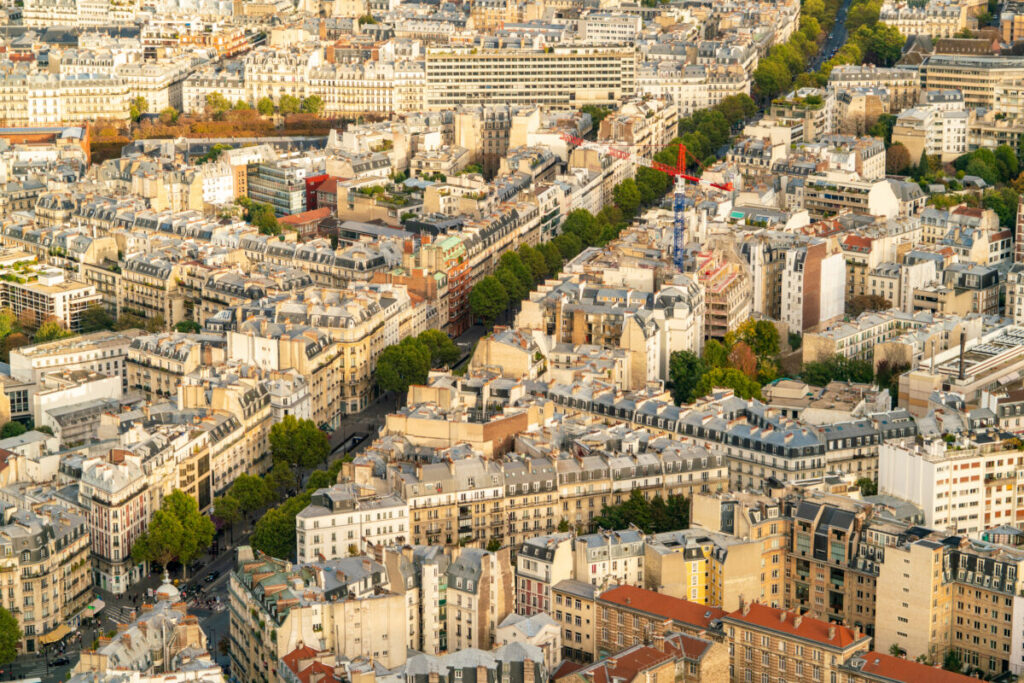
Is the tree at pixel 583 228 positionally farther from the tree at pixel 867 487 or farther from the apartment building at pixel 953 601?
the apartment building at pixel 953 601

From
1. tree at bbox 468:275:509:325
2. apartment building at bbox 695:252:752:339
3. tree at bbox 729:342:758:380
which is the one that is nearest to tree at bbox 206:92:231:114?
tree at bbox 468:275:509:325

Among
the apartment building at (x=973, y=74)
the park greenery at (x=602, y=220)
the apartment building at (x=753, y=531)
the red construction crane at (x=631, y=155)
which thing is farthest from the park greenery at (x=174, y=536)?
the apartment building at (x=973, y=74)

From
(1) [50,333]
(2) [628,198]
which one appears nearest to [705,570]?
(1) [50,333]

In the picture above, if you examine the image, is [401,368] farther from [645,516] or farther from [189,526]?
[645,516]

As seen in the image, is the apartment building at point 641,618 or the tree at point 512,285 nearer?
the apartment building at point 641,618

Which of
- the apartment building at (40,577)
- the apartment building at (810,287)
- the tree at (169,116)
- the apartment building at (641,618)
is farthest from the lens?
the tree at (169,116)

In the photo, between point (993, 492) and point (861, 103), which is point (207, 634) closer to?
point (993, 492)
